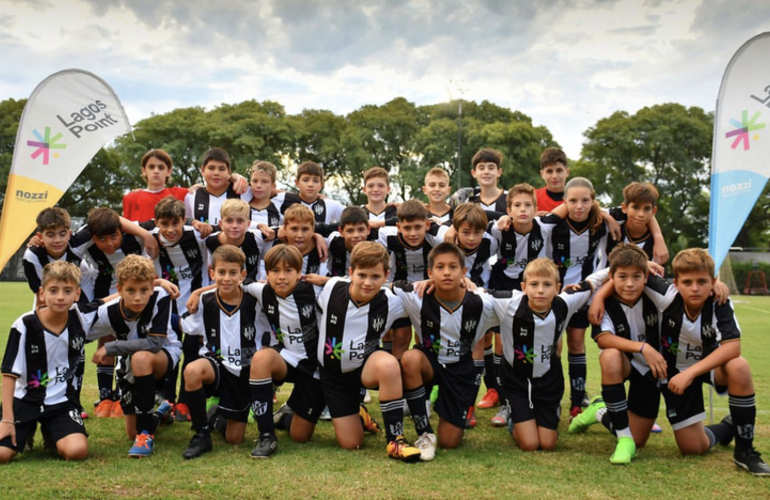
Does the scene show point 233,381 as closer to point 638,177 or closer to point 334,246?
point 334,246

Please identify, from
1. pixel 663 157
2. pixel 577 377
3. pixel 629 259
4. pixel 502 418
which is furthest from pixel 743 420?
pixel 663 157

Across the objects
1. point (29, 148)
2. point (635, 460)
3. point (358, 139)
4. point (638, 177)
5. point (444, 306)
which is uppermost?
point (358, 139)

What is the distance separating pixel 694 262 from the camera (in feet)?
12.0

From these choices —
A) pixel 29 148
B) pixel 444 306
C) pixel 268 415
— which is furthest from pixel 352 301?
pixel 29 148

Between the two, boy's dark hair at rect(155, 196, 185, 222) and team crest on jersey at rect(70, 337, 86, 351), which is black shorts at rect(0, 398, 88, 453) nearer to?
team crest on jersey at rect(70, 337, 86, 351)

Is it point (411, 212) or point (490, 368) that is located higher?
point (411, 212)

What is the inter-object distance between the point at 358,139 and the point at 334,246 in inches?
1048

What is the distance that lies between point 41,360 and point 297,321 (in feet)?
4.71

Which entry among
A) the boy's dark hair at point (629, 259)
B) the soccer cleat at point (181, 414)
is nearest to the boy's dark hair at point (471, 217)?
the boy's dark hair at point (629, 259)

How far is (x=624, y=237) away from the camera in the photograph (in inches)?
190

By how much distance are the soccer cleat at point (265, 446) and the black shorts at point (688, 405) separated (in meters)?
2.26

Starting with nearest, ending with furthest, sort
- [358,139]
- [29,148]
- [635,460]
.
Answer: [635,460] < [29,148] < [358,139]

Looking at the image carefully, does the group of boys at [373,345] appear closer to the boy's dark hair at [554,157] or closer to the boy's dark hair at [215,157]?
the boy's dark hair at [554,157]

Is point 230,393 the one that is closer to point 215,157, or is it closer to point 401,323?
point 401,323
